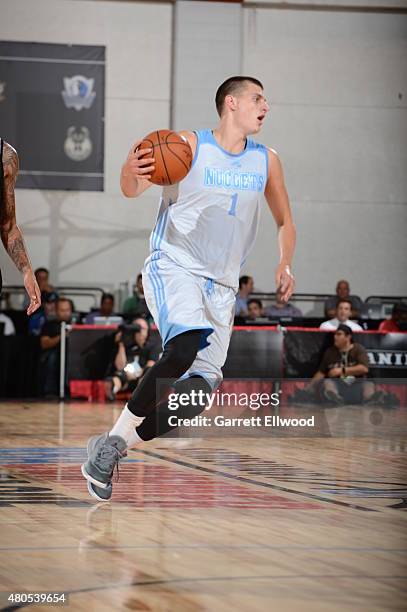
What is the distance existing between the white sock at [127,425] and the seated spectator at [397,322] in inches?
378

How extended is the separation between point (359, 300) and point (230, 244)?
41.4 ft

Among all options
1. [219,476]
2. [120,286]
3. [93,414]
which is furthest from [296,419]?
[120,286]

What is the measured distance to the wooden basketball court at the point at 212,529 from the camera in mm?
2803

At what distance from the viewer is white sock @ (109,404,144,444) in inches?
188

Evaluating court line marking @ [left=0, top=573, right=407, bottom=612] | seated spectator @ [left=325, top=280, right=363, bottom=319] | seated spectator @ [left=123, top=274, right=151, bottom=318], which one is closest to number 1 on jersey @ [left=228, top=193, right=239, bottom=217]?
court line marking @ [left=0, top=573, right=407, bottom=612]

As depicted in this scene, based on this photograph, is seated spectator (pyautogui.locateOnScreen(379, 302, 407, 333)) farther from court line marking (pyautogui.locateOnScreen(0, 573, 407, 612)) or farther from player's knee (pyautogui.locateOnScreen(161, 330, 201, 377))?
court line marking (pyautogui.locateOnScreen(0, 573, 407, 612))

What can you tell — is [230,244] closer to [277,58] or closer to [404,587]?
[404,587]

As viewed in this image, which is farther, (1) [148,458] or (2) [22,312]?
(2) [22,312]

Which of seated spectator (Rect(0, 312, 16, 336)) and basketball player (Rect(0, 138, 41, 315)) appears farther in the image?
seated spectator (Rect(0, 312, 16, 336))

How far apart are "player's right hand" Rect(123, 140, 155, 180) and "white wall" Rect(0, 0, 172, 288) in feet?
44.2

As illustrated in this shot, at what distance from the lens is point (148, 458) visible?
6.64 m

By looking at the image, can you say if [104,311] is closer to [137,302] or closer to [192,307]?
[137,302]

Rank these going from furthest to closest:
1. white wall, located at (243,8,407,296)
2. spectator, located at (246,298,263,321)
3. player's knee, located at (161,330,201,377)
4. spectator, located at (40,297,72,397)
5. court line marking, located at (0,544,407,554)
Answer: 1. white wall, located at (243,8,407,296)
2. spectator, located at (246,298,263,321)
3. spectator, located at (40,297,72,397)
4. player's knee, located at (161,330,201,377)
5. court line marking, located at (0,544,407,554)

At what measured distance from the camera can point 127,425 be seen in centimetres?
479
